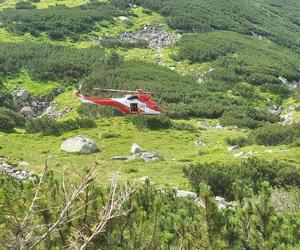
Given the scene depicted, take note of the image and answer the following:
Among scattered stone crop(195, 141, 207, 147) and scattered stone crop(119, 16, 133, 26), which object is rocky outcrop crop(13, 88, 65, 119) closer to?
scattered stone crop(195, 141, 207, 147)

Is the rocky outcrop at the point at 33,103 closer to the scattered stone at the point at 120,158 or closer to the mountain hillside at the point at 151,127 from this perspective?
the mountain hillside at the point at 151,127

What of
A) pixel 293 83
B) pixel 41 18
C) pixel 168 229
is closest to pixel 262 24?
pixel 293 83

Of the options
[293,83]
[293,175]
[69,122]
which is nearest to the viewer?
[293,175]

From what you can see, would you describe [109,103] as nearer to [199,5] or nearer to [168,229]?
[168,229]

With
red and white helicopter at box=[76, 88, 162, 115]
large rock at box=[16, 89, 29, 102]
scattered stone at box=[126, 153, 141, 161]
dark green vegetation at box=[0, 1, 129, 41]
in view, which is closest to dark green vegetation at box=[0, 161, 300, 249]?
scattered stone at box=[126, 153, 141, 161]

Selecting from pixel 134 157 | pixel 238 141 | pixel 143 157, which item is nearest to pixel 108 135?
pixel 134 157

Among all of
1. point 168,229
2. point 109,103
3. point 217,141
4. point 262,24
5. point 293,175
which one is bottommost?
point 262,24

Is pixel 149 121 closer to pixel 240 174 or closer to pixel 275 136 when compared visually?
pixel 275 136
